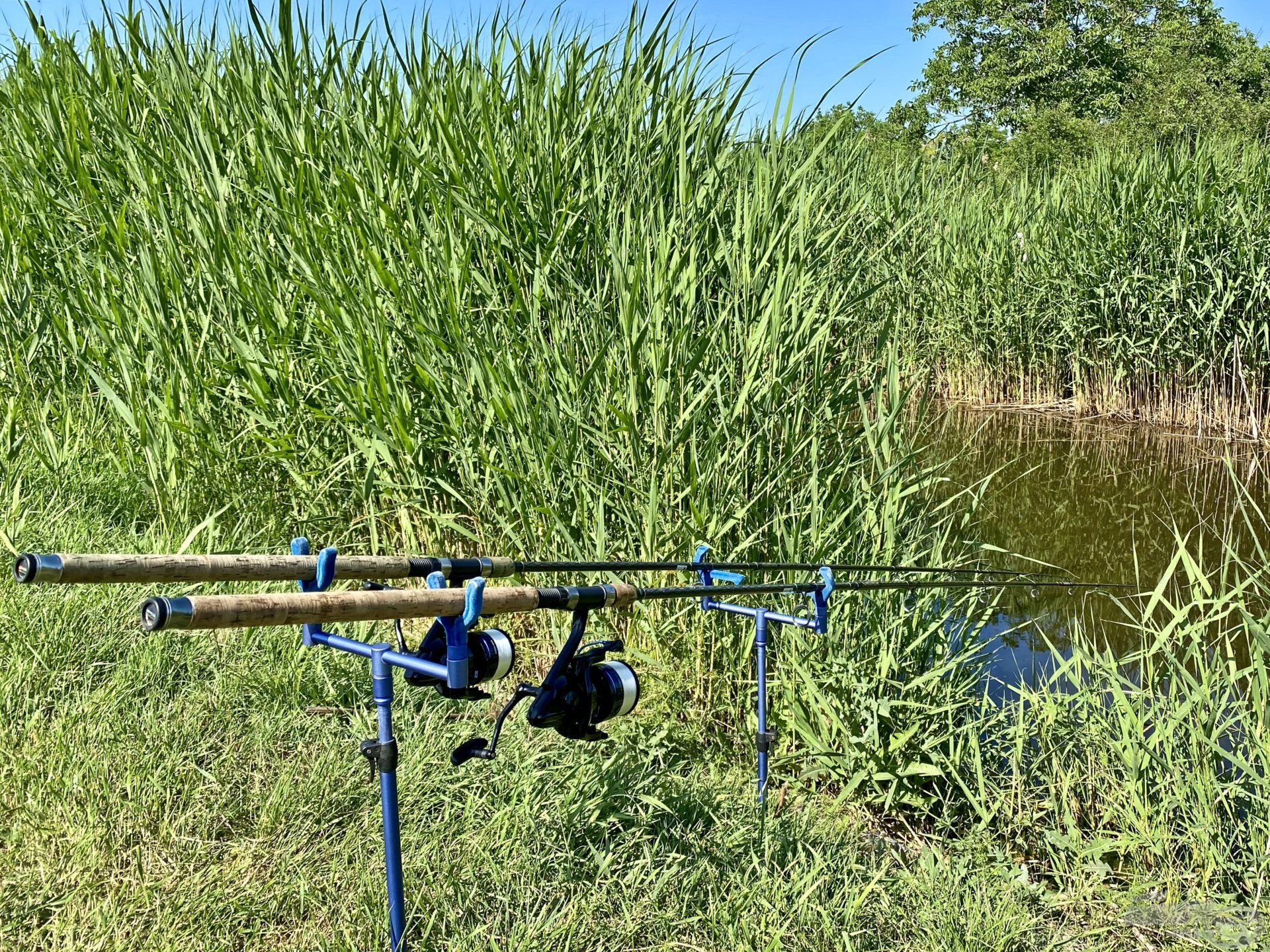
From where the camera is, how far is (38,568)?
123 cm

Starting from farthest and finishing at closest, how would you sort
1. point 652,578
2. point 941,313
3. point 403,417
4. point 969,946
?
1. point 941,313
2. point 403,417
3. point 652,578
4. point 969,946

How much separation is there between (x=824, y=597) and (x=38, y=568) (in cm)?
158

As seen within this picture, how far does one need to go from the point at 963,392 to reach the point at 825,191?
24.9ft

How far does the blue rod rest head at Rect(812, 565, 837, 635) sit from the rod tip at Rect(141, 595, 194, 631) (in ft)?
4.63

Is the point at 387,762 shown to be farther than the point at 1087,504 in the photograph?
No

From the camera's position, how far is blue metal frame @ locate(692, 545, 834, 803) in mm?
2348

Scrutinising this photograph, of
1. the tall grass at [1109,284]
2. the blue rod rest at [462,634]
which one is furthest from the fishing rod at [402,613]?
the tall grass at [1109,284]

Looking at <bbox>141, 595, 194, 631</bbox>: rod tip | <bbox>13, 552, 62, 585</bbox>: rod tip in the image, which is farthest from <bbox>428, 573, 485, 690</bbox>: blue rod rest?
<bbox>13, 552, 62, 585</bbox>: rod tip

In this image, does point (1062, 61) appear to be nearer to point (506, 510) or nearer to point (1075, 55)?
point (1075, 55)

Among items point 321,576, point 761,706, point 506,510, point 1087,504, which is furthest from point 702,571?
point 1087,504

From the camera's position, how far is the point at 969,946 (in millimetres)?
2049

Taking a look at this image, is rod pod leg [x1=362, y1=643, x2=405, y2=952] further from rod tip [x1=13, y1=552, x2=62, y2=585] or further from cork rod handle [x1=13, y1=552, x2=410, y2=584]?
rod tip [x1=13, y1=552, x2=62, y2=585]

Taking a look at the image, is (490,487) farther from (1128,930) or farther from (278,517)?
(1128,930)

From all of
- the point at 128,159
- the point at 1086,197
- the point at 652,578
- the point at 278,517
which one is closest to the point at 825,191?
the point at 652,578
